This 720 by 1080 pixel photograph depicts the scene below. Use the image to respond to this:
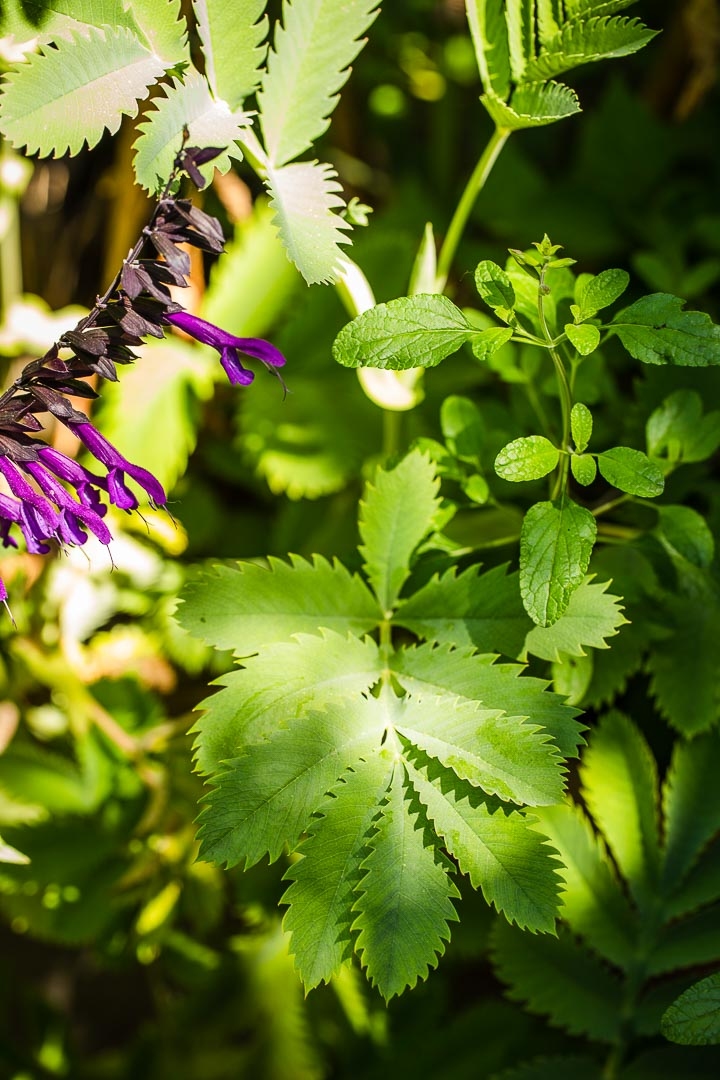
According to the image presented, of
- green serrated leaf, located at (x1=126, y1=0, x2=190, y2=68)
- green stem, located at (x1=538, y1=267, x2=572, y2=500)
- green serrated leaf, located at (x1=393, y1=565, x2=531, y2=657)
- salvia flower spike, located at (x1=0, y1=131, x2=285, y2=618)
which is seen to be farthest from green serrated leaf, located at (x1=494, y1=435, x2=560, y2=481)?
green serrated leaf, located at (x1=126, y1=0, x2=190, y2=68)

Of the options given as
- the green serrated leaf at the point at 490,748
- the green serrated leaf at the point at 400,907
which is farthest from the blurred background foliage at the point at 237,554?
the green serrated leaf at the point at 400,907

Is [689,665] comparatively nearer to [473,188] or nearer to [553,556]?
[553,556]

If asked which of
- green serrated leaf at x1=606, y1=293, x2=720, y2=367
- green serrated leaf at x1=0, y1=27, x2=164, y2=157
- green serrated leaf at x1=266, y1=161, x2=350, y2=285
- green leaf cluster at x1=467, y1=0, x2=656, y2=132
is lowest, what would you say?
green serrated leaf at x1=606, y1=293, x2=720, y2=367

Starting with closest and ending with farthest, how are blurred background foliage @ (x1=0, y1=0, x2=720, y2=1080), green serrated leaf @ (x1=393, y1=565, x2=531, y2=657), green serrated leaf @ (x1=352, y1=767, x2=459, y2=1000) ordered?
green serrated leaf @ (x1=352, y1=767, x2=459, y2=1000) → green serrated leaf @ (x1=393, y1=565, x2=531, y2=657) → blurred background foliage @ (x1=0, y1=0, x2=720, y2=1080)

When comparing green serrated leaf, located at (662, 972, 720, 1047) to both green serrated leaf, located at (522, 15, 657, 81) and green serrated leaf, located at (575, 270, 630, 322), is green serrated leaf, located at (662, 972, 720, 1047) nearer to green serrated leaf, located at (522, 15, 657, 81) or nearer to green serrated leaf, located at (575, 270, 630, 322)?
green serrated leaf, located at (575, 270, 630, 322)

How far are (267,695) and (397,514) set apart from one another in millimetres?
216

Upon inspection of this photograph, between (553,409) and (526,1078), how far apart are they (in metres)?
0.73

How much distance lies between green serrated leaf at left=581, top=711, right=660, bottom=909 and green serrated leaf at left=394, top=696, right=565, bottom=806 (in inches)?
10.5

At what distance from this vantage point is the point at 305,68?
79cm

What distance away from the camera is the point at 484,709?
0.73m

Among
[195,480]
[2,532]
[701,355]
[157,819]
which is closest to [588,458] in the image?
[701,355]

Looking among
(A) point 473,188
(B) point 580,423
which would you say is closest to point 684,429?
(B) point 580,423

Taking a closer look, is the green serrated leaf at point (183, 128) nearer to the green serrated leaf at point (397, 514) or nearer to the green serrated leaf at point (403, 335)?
the green serrated leaf at point (403, 335)

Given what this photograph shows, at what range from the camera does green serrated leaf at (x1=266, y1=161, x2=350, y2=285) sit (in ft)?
2.32
